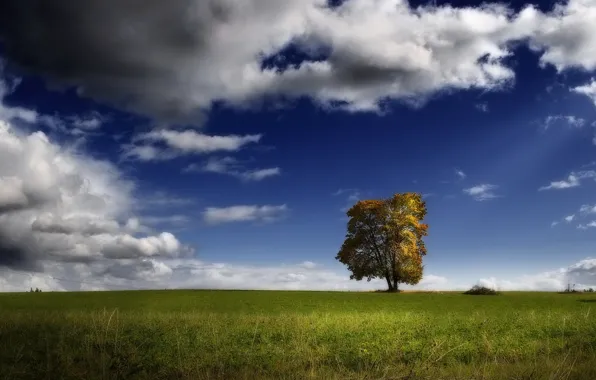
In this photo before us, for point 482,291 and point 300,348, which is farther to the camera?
point 482,291

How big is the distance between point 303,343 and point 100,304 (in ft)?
69.5

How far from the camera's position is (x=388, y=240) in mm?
59281

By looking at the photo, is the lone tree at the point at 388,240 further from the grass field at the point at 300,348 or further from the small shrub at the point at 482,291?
the grass field at the point at 300,348

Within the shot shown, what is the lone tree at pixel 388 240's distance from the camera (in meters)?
58.1

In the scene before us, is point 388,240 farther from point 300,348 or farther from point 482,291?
point 300,348

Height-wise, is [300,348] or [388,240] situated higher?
[388,240]

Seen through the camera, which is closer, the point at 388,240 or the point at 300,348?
the point at 300,348

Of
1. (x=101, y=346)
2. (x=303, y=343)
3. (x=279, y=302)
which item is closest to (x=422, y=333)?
(x=303, y=343)

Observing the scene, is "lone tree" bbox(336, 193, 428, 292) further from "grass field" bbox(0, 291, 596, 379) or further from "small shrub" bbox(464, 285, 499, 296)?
"grass field" bbox(0, 291, 596, 379)

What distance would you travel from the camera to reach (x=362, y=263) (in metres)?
60.5

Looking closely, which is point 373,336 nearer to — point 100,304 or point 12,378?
point 12,378

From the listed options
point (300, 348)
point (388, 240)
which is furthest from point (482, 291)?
point (300, 348)

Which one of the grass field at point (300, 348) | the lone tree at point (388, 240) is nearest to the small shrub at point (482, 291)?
the lone tree at point (388, 240)

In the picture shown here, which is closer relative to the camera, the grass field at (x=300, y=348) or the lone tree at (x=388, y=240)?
the grass field at (x=300, y=348)
